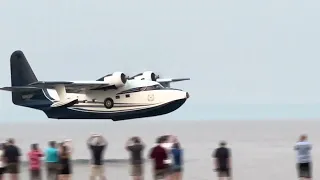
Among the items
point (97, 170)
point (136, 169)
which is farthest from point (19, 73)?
point (136, 169)

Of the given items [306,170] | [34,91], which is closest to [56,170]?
[306,170]

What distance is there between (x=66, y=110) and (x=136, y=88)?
5176mm

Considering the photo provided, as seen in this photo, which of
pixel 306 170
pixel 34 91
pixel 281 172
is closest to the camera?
pixel 306 170

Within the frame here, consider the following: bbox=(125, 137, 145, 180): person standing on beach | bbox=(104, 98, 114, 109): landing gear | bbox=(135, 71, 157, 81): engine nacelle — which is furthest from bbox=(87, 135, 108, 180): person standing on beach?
bbox=(135, 71, 157, 81): engine nacelle

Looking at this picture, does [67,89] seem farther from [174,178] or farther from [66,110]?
[174,178]

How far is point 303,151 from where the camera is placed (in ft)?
75.4

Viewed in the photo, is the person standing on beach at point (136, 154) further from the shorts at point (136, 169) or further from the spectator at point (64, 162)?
the spectator at point (64, 162)

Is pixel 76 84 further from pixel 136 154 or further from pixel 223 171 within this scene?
pixel 223 171

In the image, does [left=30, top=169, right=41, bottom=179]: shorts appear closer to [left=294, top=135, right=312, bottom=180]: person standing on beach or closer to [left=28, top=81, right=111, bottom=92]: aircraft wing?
[left=294, top=135, right=312, bottom=180]: person standing on beach

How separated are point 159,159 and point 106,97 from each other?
76.0 ft

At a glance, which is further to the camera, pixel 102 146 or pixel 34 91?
pixel 34 91

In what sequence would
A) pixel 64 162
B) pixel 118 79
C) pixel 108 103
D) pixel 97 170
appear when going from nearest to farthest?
pixel 64 162 → pixel 97 170 → pixel 118 79 → pixel 108 103

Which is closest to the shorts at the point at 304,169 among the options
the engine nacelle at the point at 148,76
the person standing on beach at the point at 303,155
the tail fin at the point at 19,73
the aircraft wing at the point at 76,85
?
the person standing on beach at the point at 303,155

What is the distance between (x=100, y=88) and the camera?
148 feet
